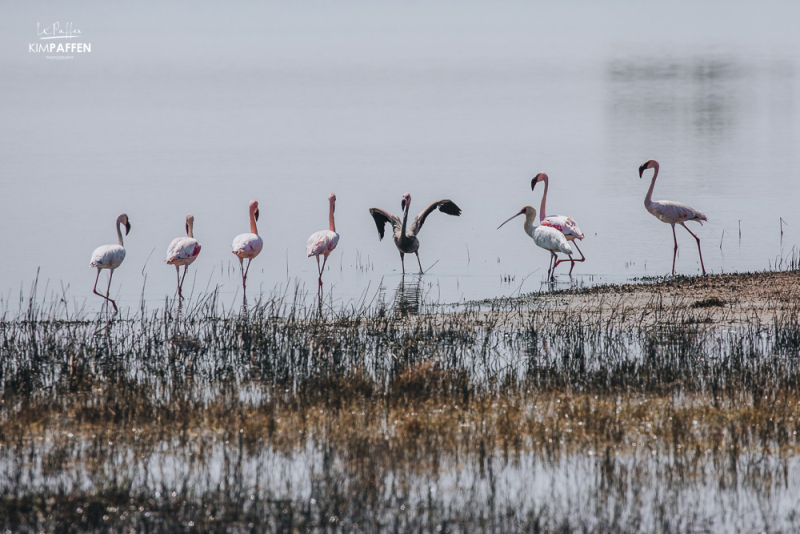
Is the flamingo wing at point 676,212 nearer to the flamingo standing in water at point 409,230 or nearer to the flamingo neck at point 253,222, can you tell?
the flamingo standing in water at point 409,230

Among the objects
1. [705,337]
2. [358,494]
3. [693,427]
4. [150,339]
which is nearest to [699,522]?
[693,427]

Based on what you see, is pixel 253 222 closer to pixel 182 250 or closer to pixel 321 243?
pixel 321 243

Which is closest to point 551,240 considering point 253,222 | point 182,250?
point 253,222

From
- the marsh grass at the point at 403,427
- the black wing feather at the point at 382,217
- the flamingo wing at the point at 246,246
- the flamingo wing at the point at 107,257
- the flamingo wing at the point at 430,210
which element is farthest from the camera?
the black wing feather at the point at 382,217

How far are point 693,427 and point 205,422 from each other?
3.57 meters

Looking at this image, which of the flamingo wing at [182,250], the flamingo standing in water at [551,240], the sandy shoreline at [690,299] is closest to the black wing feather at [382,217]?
the flamingo standing in water at [551,240]

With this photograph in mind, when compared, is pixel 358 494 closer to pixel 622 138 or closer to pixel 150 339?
pixel 150 339

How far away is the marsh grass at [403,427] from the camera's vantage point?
525 cm

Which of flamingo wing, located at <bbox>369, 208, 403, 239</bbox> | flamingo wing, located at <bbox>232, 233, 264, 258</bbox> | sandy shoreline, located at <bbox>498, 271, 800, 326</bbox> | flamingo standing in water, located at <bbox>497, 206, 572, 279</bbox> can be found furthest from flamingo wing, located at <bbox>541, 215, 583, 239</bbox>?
flamingo wing, located at <bbox>232, 233, 264, 258</bbox>

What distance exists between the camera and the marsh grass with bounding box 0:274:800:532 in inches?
207

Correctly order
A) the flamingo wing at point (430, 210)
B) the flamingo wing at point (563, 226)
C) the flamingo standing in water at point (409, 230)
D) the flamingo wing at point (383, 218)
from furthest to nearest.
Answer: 1. the flamingo wing at point (383, 218)
2. the flamingo wing at point (430, 210)
3. the flamingo standing in water at point (409, 230)
4. the flamingo wing at point (563, 226)

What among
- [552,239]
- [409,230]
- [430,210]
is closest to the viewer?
[552,239]

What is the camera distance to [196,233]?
795 inches

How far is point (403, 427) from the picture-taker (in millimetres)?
6598
